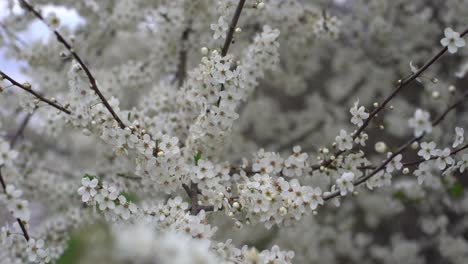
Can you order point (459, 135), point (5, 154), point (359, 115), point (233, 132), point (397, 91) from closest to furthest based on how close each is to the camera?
point (5, 154) → point (459, 135) → point (397, 91) → point (359, 115) → point (233, 132)

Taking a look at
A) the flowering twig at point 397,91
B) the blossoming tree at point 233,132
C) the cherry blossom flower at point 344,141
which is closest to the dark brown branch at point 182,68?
the blossoming tree at point 233,132

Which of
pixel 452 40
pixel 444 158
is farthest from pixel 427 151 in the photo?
pixel 452 40

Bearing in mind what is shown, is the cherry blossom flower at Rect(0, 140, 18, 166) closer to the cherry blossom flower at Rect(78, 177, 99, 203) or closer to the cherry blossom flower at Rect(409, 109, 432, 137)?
the cherry blossom flower at Rect(78, 177, 99, 203)

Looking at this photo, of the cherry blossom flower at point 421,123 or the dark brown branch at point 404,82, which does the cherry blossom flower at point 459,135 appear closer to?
the dark brown branch at point 404,82

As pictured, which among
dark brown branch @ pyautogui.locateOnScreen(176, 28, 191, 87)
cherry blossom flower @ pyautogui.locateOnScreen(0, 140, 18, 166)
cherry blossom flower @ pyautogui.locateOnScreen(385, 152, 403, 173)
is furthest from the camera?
dark brown branch @ pyautogui.locateOnScreen(176, 28, 191, 87)

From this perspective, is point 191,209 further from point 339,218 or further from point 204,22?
point 339,218

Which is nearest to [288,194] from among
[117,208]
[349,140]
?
[349,140]

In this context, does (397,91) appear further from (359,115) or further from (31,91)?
(31,91)

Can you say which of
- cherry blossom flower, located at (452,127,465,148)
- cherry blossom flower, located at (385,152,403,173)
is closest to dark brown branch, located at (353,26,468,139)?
cherry blossom flower, located at (385,152,403,173)
